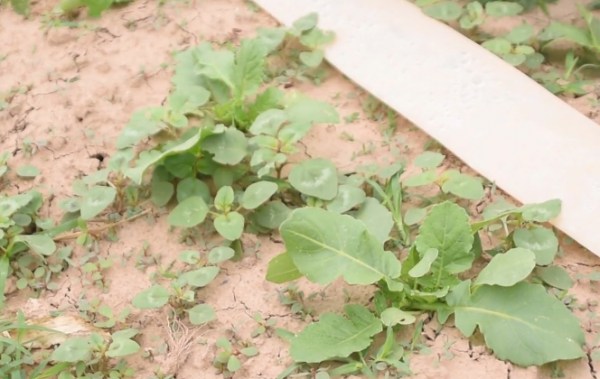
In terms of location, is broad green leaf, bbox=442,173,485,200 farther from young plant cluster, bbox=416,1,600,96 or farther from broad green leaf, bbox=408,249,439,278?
young plant cluster, bbox=416,1,600,96

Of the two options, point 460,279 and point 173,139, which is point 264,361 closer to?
point 460,279

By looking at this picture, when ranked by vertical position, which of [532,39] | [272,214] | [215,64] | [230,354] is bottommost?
[230,354]

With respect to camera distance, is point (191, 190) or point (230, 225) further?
point (191, 190)

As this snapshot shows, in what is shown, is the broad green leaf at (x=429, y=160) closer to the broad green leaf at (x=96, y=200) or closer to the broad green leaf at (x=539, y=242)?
the broad green leaf at (x=539, y=242)

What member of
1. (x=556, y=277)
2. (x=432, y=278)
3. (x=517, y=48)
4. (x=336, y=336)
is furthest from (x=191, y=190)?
(x=517, y=48)

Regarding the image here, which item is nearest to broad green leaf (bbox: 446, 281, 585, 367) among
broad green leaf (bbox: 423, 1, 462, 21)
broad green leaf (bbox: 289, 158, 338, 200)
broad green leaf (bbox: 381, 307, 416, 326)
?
broad green leaf (bbox: 381, 307, 416, 326)

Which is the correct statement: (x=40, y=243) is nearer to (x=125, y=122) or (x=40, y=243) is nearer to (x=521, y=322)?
(x=125, y=122)

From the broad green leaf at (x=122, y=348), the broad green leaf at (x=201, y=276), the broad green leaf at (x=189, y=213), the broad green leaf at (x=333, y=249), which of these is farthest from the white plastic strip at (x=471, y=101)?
the broad green leaf at (x=122, y=348)
